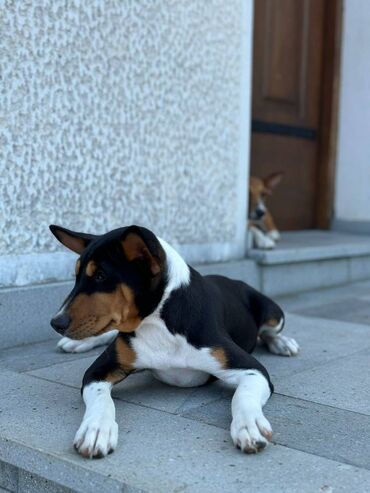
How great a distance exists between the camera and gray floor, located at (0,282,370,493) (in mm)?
2391

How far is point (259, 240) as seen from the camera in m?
6.05

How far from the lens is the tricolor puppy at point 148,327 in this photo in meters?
2.72

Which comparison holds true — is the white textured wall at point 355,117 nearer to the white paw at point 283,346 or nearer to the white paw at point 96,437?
the white paw at point 283,346

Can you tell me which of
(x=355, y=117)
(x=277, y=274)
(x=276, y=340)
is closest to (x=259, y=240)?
(x=277, y=274)

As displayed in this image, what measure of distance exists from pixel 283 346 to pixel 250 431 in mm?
1510

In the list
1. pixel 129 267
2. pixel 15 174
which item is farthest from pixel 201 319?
pixel 15 174

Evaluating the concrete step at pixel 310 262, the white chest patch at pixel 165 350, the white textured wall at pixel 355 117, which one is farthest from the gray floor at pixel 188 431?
the white textured wall at pixel 355 117

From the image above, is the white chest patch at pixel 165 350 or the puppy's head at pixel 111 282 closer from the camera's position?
the puppy's head at pixel 111 282

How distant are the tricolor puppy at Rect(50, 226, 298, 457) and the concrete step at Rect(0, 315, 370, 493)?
9cm

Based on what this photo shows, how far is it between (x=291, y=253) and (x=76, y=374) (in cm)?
295

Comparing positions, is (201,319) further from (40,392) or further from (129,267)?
(40,392)

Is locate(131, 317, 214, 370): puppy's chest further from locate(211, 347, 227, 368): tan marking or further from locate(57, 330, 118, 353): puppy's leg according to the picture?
locate(57, 330, 118, 353): puppy's leg

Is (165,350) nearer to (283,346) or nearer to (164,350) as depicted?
(164,350)

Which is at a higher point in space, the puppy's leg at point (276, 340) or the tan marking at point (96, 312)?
the tan marking at point (96, 312)
